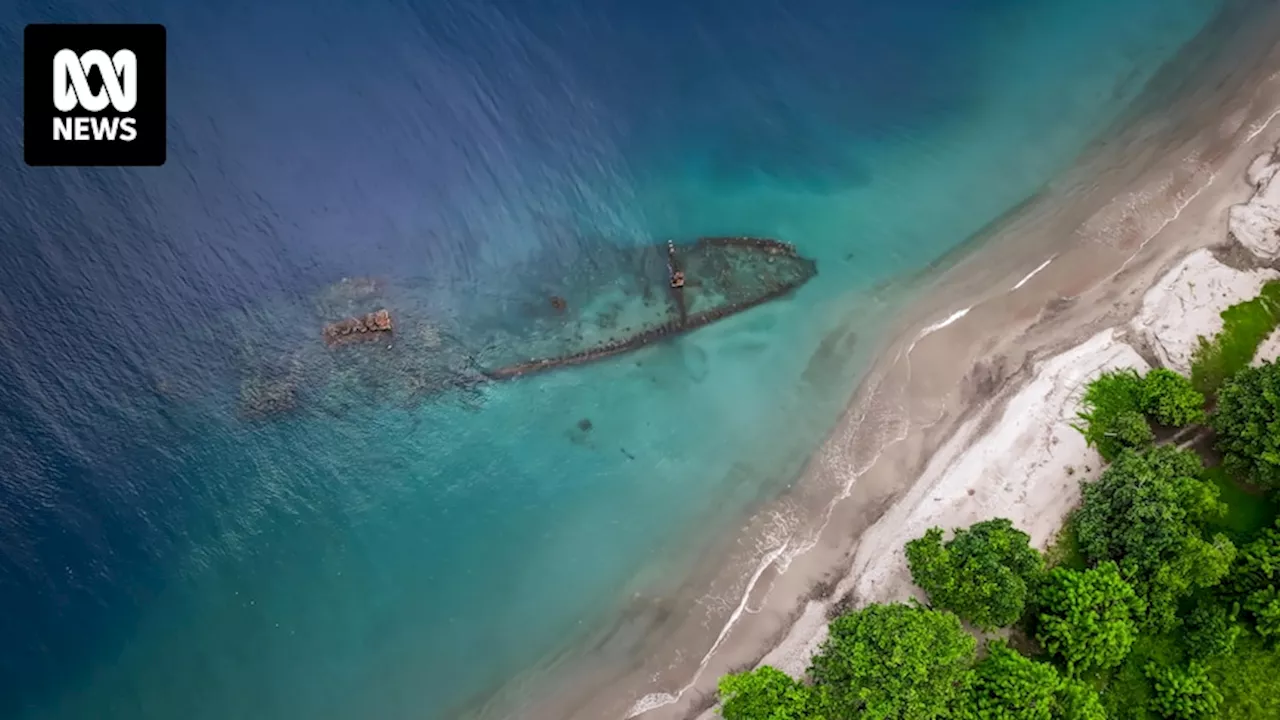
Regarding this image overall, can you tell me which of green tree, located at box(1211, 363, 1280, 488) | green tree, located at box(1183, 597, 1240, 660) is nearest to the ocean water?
green tree, located at box(1211, 363, 1280, 488)

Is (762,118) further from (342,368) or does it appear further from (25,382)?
(25,382)

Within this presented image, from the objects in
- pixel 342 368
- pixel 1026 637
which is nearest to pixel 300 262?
pixel 342 368

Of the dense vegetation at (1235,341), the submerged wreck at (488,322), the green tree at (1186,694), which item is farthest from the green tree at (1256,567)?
the submerged wreck at (488,322)

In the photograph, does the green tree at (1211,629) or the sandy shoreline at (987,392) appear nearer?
the green tree at (1211,629)

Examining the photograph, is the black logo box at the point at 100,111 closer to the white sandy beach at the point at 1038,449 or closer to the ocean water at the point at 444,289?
the ocean water at the point at 444,289

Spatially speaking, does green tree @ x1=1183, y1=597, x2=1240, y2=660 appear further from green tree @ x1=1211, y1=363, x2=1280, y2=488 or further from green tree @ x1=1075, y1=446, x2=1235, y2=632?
green tree @ x1=1211, y1=363, x2=1280, y2=488
